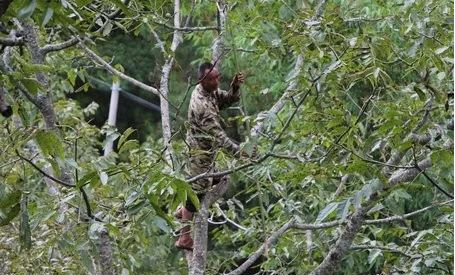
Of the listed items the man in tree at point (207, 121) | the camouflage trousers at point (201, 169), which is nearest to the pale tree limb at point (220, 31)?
the man in tree at point (207, 121)

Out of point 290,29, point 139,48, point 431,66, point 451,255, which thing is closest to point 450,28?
point 431,66

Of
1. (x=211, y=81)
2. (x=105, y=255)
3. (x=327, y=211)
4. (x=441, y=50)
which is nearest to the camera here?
(x=327, y=211)

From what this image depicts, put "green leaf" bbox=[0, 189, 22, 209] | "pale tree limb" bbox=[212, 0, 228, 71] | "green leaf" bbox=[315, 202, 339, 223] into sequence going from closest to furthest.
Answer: "green leaf" bbox=[0, 189, 22, 209]
"green leaf" bbox=[315, 202, 339, 223]
"pale tree limb" bbox=[212, 0, 228, 71]

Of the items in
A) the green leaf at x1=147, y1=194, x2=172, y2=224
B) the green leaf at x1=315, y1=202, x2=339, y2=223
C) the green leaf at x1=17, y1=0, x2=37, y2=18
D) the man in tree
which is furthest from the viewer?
the man in tree

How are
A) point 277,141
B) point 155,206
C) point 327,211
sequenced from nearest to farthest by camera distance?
point 155,206 → point 327,211 → point 277,141

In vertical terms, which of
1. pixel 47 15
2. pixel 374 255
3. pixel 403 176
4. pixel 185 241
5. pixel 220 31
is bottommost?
pixel 374 255

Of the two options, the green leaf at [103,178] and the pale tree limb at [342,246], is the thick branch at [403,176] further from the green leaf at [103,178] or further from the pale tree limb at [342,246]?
the green leaf at [103,178]

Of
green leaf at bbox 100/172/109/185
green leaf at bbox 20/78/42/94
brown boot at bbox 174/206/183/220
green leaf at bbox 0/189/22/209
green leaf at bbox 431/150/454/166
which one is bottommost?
brown boot at bbox 174/206/183/220

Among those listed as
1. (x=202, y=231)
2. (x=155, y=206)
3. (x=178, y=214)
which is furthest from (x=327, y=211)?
(x=178, y=214)

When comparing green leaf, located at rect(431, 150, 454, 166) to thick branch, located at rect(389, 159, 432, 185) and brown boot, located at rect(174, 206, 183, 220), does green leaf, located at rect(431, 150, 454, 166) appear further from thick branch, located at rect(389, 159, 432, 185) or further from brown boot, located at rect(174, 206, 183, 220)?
brown boot, located at rect(174, 206, 183, 220)

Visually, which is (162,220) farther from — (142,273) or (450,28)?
(142,273)

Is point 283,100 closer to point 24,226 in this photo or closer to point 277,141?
point 277,141

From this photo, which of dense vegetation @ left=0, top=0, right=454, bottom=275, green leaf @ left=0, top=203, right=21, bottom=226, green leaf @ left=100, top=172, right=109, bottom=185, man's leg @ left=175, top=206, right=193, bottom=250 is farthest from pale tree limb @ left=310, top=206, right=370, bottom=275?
green leaf @ left=0, top=203, right=21, bottom=226

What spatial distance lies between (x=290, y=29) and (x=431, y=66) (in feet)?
1.62
